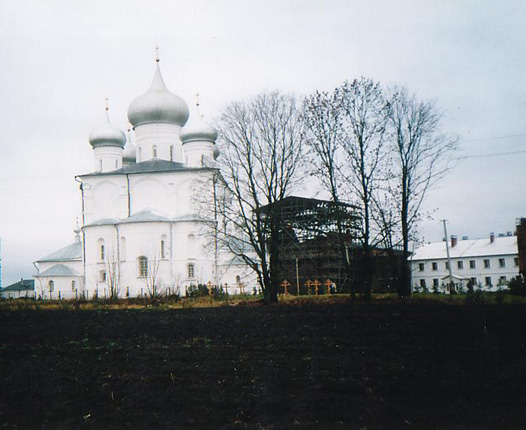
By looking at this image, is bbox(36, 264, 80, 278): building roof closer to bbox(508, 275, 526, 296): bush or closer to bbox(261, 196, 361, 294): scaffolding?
bbox(261, 196, 361, 294): scaffolding

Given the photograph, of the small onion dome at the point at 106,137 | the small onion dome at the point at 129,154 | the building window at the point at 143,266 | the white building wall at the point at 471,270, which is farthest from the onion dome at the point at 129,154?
the white building wall at the point at 471,270

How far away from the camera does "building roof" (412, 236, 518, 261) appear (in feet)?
182

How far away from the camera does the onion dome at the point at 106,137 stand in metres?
47.3

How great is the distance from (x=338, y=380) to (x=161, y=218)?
36.6 meters

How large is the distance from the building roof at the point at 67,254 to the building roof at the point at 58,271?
186 centimetres

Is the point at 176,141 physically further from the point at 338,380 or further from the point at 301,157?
the point at 338,380

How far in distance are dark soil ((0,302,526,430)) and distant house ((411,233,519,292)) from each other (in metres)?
43.9

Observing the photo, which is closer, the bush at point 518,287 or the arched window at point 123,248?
the bush at point 518,287

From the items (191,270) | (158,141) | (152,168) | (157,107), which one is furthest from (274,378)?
(157,107)

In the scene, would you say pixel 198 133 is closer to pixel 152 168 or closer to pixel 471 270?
pixel 152 168

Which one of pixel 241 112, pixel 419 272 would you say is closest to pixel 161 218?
pixel 241 112

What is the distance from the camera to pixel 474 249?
2275 inches

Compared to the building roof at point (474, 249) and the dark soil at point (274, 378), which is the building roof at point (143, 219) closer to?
the building roof at point (474, 249)

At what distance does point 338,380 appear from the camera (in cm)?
701
